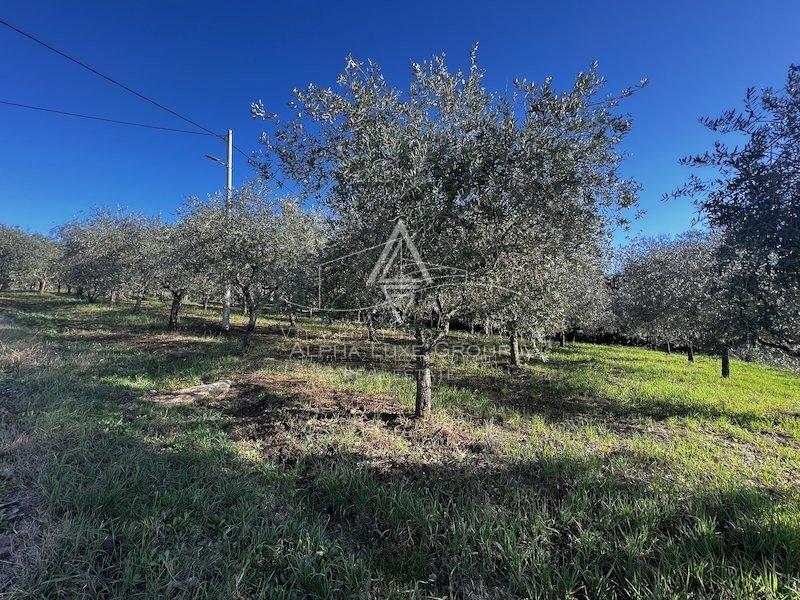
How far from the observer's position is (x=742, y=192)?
4516mm

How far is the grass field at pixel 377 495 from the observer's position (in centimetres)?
305

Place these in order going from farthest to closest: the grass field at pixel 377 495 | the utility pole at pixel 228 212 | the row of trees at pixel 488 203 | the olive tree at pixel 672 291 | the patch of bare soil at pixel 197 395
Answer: the utility pole at pixel 228 212 < the olive tree at pixel 672 291 < the patch of bare soil at pixel 197 395 < the row of trees at pixel 488 203 < the grass field at pixel 377 495

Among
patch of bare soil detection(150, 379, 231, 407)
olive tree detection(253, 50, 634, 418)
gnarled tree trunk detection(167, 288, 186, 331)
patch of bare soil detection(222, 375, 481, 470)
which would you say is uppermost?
olive tree detection(253, 50, 634, 418)

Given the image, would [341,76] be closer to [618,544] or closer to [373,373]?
[618,544]

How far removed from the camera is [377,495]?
428 centimetres

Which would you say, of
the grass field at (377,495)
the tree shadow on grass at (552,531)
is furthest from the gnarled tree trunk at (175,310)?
the tree shadow on grass at (552,531)

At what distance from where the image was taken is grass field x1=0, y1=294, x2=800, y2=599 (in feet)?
10.0

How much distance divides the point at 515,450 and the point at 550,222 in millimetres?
3654

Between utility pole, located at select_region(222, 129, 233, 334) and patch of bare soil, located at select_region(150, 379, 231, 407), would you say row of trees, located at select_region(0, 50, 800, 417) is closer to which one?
patch of bare soil, located at select_region(150, 379, 231, 407)

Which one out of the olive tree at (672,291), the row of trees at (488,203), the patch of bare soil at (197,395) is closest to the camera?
the row of trees at (488,203)

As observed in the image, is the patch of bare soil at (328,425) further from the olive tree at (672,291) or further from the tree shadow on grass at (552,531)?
the olive tree at (672,291)

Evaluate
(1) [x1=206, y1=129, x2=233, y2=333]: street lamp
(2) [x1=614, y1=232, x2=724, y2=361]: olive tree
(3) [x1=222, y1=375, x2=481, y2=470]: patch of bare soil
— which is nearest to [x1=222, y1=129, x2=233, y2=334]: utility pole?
(1) [x1=206, y1=129, x2=233, y2=333]: street lamp

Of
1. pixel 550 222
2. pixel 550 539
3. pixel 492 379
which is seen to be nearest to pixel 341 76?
pixel 550 222

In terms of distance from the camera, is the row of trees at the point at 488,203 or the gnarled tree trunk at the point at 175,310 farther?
the gnarled tree trunk at the point at 175,310
